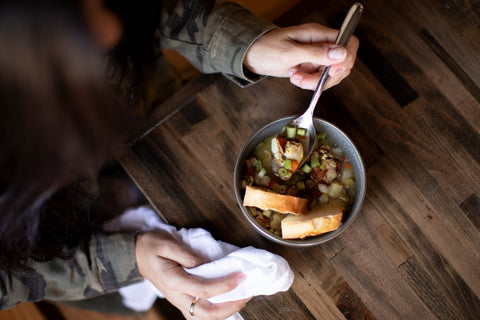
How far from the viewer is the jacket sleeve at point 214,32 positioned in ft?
3.45

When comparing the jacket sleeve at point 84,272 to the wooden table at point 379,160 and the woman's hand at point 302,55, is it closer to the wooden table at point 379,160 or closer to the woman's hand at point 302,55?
the wooden table at point 379,160

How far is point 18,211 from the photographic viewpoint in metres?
0.94

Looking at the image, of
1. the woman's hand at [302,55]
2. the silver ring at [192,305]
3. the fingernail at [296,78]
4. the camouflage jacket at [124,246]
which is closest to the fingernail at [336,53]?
the woman's hand at [302,55]

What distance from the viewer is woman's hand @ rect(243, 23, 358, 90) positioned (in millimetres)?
927

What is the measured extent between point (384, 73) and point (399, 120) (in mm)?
Answer: 176

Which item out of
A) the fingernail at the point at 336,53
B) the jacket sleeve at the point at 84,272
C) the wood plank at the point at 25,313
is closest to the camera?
the fingernail at the point at 336,53

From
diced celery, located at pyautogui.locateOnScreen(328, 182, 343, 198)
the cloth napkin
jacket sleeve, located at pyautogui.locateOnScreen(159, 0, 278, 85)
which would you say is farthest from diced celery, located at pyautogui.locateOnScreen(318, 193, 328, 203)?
jacket sleeve, located at pyautogui.locateOnScreen(159, 0, 278, 85)

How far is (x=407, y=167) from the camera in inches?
43.1

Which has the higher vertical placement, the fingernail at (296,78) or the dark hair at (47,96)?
the dark hair at (47,96)

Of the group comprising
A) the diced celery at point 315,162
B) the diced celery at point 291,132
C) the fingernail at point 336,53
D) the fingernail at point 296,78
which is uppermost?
the fingernail at point 336,53

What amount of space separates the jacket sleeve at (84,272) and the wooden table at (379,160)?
191 millimetres

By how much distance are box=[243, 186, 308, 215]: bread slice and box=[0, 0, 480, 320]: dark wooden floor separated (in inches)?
8.3

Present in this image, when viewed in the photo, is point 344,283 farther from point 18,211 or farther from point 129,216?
point 18,211

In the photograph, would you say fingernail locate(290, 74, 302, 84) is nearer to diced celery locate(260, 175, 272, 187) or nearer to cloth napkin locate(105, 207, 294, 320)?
diced celery locate(260, 175, 272, 187)
